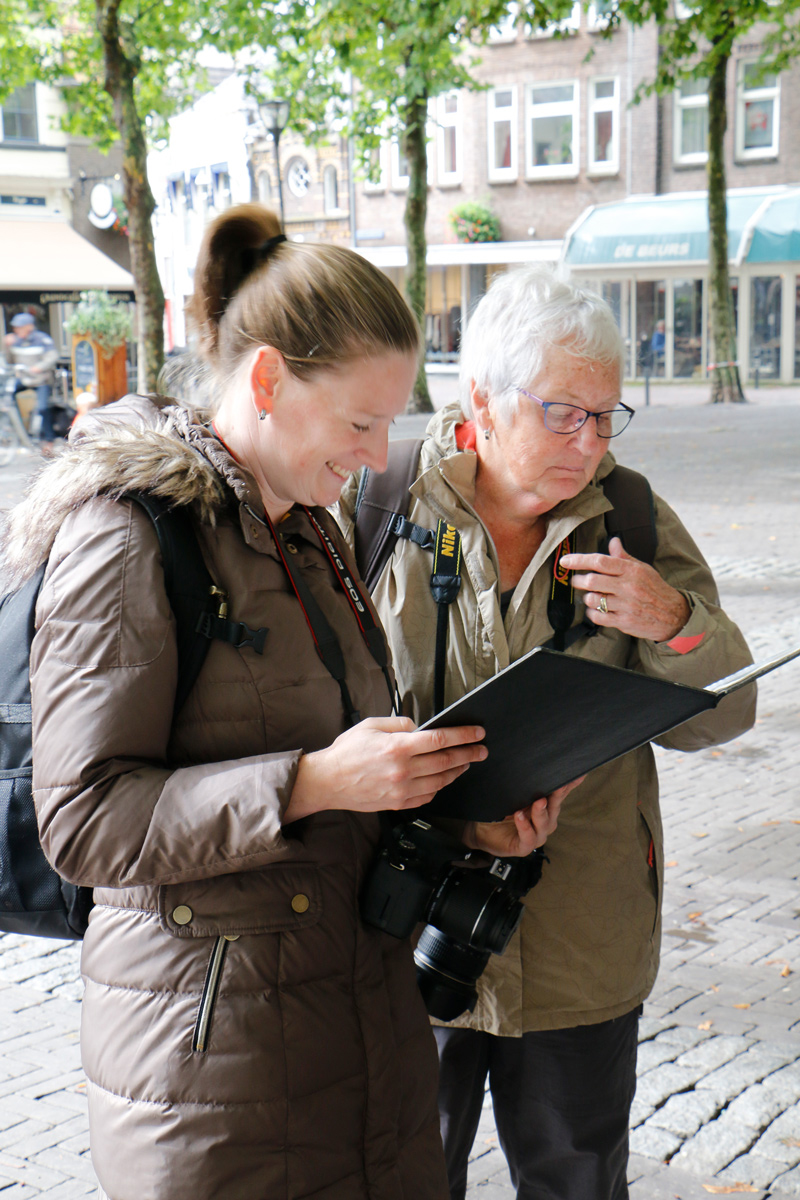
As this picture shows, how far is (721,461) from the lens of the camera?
50.0 ft

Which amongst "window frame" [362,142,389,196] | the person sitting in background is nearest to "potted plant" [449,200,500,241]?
"window frame" [362,142,389,196]

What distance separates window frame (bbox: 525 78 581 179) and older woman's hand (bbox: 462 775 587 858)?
3254 cm

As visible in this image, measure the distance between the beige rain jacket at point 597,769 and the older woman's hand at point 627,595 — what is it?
0.17 ft

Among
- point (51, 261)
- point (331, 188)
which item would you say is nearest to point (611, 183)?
point (331, 188)

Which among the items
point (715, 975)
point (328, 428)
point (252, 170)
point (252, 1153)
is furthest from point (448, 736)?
point (252, 170)

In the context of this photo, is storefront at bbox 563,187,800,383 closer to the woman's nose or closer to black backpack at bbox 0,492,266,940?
the woman's nose

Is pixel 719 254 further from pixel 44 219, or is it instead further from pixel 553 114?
pixel 44 219

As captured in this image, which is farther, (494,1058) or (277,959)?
(494,1058)

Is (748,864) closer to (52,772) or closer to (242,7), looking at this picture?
(52,772)

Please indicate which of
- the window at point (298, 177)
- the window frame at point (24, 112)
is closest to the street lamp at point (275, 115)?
the window frame at point (24, 112)

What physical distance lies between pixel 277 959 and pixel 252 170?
4342 centimetres

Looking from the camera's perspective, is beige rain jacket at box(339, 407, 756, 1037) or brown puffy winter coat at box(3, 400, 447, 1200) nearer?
brown puffy winter coat at box(3, 400, 447, 1200)

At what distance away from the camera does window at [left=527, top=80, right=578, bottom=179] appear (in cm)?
3192

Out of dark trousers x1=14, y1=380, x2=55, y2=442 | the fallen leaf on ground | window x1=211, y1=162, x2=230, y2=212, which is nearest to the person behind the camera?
the fallen leaf on ground
